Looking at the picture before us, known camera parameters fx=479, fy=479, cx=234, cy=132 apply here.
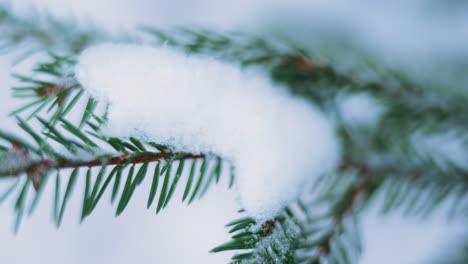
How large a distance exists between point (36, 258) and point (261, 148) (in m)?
0.76

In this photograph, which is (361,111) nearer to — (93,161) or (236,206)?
(236,206)

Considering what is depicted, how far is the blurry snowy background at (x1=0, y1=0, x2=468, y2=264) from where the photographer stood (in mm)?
843

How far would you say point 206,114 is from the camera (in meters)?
0.44

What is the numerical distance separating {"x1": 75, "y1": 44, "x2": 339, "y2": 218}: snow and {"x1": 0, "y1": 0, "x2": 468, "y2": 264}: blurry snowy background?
20cm

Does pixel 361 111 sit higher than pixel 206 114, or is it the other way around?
pixel 361 111

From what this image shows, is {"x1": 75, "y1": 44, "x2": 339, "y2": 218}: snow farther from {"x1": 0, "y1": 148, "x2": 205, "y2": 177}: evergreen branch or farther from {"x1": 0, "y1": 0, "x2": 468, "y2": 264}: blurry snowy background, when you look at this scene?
{"x1": 0, "y1": 0, "x2": 468, "y2": 264}: blurry snowy background

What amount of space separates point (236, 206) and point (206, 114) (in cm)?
33

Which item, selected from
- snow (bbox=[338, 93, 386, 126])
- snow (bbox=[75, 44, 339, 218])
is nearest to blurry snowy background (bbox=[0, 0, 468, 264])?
snow (bbox=[338, 93, 386, 126])

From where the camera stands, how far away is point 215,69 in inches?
19.3

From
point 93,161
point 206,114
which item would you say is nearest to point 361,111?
point 206,114

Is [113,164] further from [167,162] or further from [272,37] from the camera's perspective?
[272,37]

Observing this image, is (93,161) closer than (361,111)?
Yes

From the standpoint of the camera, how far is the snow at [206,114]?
42 cm

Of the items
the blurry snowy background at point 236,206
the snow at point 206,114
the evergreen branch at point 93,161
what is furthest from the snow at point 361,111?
the evergreen branch at point 93,161
